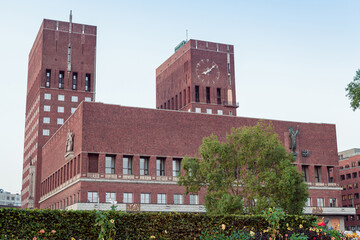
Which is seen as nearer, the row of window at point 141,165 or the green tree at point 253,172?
the green tree at point 253,172

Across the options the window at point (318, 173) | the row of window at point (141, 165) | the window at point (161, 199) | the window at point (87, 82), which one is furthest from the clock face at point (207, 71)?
the window at point (161, 199)

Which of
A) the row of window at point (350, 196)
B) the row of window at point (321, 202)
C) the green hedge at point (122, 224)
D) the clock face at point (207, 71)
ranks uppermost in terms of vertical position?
the clock face at point (207, 71)

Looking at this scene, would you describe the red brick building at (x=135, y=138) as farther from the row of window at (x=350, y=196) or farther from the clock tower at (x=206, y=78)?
the row of window at (x=350, y=196)

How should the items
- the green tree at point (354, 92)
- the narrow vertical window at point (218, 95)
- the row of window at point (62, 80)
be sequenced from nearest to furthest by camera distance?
the green tree at point (354, 92)
the row of window at point (62, 80)
the narrow vertical window at point (218, 95)

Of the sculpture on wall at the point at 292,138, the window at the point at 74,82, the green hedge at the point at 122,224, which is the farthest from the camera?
the window at the point at 74,82

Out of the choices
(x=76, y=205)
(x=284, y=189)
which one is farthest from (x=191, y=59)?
(x=284, y=189)

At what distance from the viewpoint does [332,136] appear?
96312mm

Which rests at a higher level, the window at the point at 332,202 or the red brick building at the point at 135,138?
the red brick building at the point at 135,138

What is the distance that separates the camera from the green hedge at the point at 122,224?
69.5 ft

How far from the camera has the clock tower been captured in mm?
123625

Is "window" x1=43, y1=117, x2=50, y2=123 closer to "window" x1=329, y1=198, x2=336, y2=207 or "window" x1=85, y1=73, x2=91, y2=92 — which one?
"window" x1=85, y1=73, x2=91, y2=92

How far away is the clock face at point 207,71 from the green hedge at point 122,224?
100678 millimetres

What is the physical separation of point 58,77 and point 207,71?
3598cm

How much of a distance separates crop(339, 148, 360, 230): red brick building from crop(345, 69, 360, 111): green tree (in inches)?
4036
